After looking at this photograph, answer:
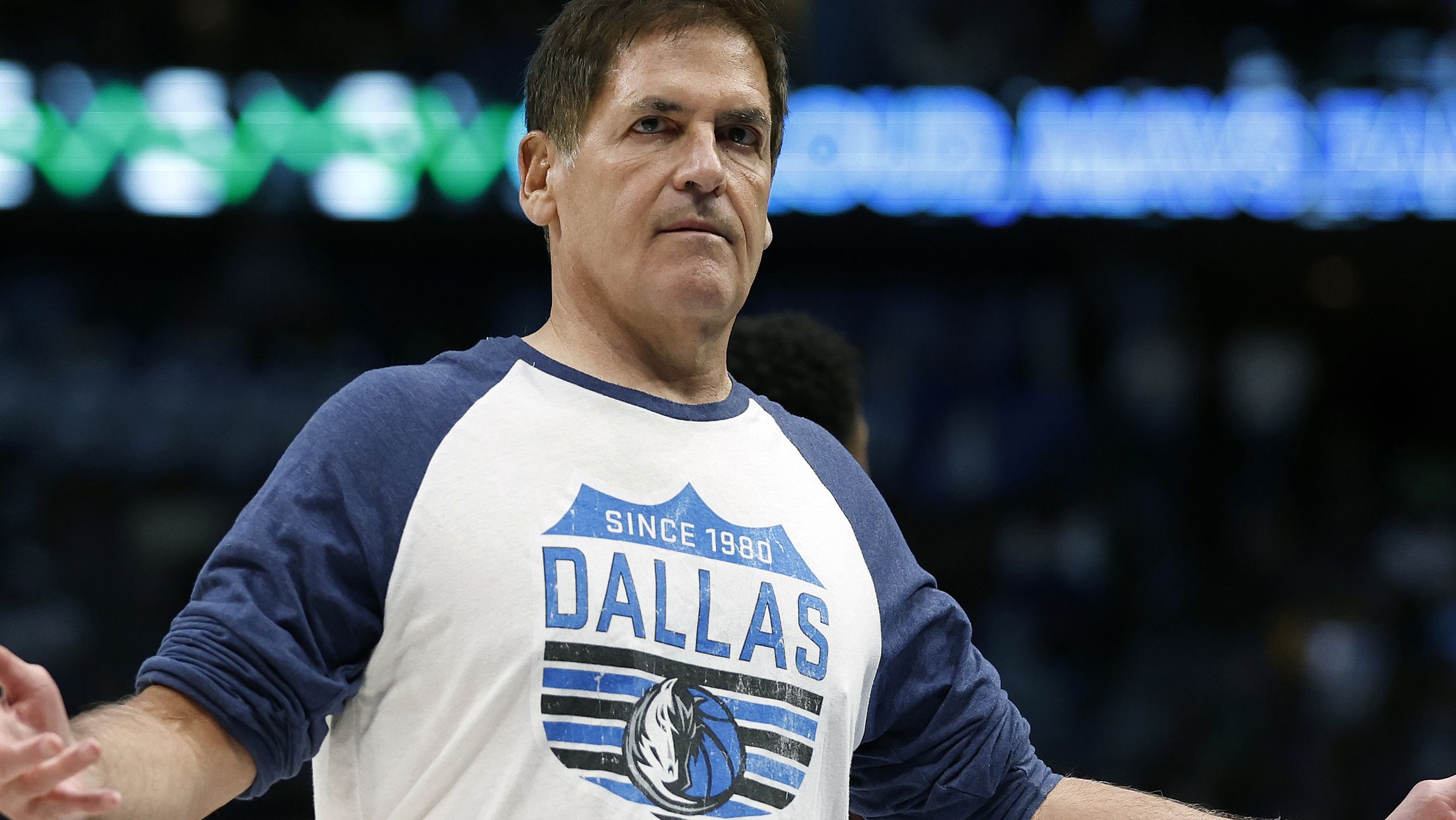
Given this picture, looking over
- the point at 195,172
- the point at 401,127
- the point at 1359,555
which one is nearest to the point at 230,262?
the point at 195,172

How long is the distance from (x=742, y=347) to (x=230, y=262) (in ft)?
23.0

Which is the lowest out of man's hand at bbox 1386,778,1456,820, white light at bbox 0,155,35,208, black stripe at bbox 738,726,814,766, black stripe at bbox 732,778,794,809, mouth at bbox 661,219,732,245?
man's hand at bbox 1386,778,1456,820

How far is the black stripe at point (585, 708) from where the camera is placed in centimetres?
168

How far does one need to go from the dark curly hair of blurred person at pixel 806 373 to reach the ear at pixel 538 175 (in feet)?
2.64

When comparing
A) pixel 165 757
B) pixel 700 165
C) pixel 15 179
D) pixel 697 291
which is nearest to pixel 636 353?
pixel 697 291

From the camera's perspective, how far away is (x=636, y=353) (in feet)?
6.49

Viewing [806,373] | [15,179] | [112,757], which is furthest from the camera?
[15,179]

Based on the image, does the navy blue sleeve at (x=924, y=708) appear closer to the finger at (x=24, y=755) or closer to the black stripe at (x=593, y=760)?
the black stripe at (x=593, y=760)

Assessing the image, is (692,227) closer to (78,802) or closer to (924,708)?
(924,708)

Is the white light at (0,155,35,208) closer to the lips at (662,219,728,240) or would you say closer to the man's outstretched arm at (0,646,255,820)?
the lips at (662,219,728,240)

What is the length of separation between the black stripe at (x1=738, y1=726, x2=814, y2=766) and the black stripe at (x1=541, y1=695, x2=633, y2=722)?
0.15m

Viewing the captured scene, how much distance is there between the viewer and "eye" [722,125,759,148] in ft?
6.49

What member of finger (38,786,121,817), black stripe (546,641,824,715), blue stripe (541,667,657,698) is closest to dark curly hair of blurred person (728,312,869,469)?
black stripe (546,641,824,715)

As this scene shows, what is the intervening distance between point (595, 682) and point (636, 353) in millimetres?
447
